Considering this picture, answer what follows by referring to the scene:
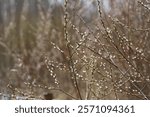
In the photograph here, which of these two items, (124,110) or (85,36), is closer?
(124,110)

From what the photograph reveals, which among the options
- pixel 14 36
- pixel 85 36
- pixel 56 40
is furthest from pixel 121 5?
pixel 14 36

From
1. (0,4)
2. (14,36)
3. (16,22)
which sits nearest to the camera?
(14,36)

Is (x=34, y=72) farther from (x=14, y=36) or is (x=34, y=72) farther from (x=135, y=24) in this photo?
(x=14, y=36)

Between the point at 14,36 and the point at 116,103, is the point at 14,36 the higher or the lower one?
the higher one

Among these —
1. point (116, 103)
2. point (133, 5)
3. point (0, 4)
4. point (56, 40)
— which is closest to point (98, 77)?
point (133, 5)

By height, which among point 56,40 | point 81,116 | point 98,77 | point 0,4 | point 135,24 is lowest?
point 81,116

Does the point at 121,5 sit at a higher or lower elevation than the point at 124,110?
higher

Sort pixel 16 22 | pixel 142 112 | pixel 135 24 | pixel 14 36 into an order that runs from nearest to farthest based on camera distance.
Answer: pixel 142 112, pixel 135 24, pixel 14 36, pixel 16 22

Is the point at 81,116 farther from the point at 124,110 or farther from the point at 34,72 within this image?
the point at 34,72

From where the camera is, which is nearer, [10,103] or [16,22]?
[10,103]

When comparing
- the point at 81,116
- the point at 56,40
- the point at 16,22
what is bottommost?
the point at 81,116
